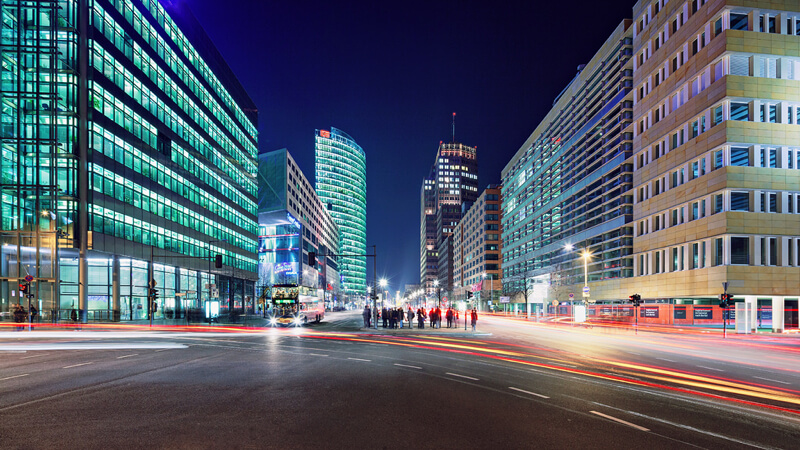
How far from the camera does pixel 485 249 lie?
141125 millimetres

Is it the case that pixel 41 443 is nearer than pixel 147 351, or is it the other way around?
pixel 41 443

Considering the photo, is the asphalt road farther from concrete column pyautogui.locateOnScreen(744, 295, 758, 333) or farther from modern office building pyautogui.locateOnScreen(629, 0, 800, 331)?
modern office building pyautogui.locateOnScreen(629, 0, 800, 331)

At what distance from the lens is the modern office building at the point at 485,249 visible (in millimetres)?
133875

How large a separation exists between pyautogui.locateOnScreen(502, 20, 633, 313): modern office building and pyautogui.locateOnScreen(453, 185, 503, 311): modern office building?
15739 millimetres

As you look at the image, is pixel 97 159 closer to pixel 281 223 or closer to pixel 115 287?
pixel 115 287

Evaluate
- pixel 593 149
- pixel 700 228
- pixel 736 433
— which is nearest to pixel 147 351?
pixel 736 433

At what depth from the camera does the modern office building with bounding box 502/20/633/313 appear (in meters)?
64.3

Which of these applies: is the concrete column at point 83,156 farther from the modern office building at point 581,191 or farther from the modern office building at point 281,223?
the modern office building at point 281,223

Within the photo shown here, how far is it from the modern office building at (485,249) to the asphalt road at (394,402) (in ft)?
352

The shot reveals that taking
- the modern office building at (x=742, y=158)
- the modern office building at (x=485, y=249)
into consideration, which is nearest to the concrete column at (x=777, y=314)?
the modern office building at (x=742, y=158)

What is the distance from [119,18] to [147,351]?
134 ft

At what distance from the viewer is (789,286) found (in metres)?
42.3

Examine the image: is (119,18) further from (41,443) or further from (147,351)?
(41,443)

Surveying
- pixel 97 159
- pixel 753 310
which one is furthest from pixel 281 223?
pixel 753 310
